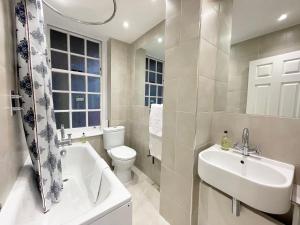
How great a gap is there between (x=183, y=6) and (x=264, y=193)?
4.81 ft

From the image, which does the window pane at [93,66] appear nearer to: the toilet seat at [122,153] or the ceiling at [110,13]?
the ceiling at [110,13]

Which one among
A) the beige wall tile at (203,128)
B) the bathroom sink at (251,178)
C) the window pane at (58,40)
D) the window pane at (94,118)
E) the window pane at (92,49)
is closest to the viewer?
the bathroom sink at (251,178)

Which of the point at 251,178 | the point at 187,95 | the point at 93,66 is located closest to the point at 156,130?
the point at 187,95

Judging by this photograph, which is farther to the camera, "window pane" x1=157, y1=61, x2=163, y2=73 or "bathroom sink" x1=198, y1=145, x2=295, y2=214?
"window pane" x1=157, y1=61, x2=163, y2=73

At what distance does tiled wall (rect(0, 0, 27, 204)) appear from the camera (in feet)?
2.60

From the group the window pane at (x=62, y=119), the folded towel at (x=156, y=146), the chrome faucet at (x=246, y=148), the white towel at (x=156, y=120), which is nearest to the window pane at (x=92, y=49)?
the window pane at (x=62, y=119)

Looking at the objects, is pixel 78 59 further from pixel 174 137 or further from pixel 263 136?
pixel 263 136

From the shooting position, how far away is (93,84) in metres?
2.49

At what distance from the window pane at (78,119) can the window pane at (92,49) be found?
1043 mm

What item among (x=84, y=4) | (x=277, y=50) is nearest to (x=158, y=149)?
(x=277, y=50)

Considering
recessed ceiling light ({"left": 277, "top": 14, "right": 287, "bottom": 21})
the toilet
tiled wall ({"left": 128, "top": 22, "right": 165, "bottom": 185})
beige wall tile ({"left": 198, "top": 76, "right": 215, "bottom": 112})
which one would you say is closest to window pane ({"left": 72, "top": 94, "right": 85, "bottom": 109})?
the toilet

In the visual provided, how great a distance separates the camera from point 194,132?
119cm

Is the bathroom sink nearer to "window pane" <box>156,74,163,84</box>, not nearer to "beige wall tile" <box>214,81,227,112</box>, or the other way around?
"beige wall tile" <box>214,81,227,112</box>

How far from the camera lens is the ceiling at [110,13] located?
155 cm
